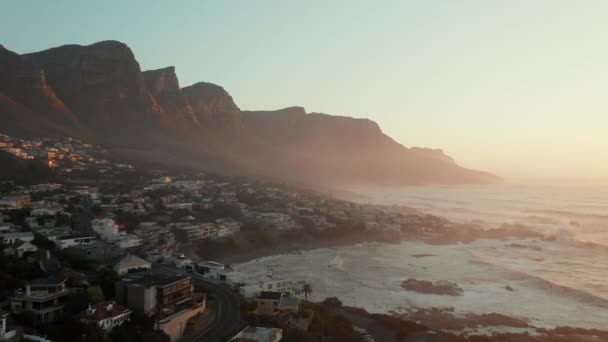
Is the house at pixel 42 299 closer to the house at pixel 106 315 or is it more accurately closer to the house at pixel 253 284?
the house at pixel 106 315

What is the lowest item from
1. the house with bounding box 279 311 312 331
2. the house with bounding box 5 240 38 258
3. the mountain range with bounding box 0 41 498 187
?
the house with bounding box 279 311 312 331

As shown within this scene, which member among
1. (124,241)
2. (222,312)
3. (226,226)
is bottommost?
(222,312)

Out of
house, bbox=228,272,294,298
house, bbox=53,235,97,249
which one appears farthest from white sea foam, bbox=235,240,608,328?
house, bbox=53,235,97,249

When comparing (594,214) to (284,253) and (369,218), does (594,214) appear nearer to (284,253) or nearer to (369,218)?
(369,218)

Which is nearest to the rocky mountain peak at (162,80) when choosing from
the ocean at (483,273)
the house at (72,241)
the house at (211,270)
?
the ocean at (483,273)

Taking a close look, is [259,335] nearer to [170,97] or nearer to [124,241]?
[124,241]

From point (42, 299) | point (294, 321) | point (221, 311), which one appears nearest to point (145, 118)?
point (221, 311)

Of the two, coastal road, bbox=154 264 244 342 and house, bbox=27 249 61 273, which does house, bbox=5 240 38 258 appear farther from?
coastal road, bbox=154 264 244 342
